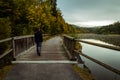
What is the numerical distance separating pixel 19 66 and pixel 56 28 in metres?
68.7

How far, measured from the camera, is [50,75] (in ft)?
28.1

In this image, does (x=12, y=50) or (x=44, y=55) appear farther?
(x=44, y=55)

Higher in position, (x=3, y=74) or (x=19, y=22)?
(x=19, y=22)

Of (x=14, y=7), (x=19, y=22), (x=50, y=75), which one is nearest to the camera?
(x=50, y=75)

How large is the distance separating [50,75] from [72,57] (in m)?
3.34

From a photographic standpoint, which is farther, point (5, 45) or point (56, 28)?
point (56, 28)

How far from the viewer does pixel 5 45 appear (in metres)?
15.8

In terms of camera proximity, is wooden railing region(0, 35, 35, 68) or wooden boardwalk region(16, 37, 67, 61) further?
wooden boardwalk region(16, 37, 67, 61)

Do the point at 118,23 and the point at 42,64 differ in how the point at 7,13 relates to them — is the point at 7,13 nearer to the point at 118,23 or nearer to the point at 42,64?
the point at 42,64

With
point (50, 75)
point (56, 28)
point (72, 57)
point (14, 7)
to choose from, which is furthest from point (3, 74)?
point (56, 28)

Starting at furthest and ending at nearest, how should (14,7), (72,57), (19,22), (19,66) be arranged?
(19,22)
(14,7)
(72,57)
(19,66)

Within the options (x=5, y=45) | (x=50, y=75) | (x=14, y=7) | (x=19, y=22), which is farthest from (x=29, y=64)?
(x=19, y=22)

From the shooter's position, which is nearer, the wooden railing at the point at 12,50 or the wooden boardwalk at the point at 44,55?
the wooden railing at the point at 12,50

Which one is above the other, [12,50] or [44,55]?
[12,50]
